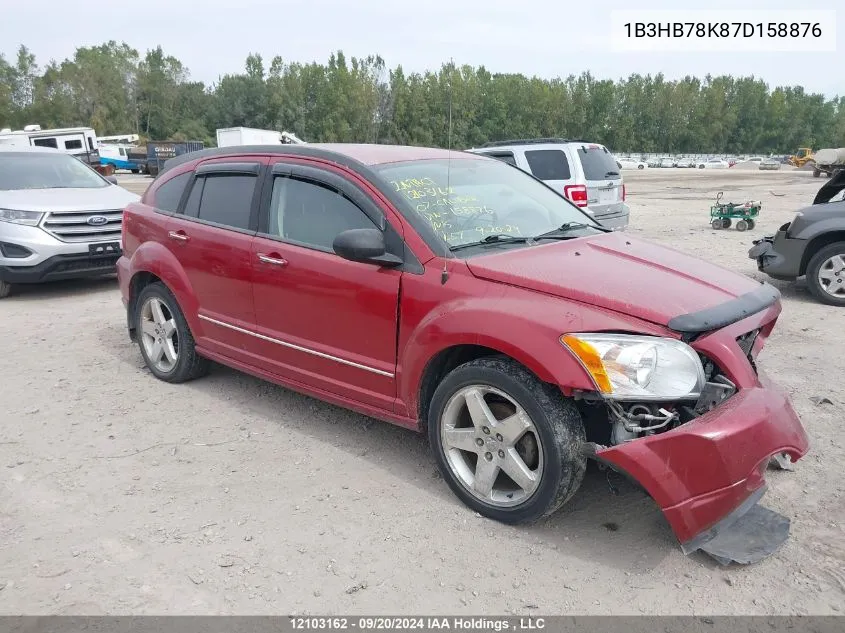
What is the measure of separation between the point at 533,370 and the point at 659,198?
2566 centimetres

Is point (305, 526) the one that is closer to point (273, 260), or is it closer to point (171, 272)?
point (273, 260)

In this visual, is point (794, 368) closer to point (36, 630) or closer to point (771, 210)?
point (36, 630)

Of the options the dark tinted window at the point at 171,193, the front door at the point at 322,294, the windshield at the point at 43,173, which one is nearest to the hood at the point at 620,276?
the front door at the point at 322,294

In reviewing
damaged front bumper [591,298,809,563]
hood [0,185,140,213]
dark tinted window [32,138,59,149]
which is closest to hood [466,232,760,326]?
damaged front bumper [591,298,809,563]

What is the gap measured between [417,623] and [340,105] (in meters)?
73.1

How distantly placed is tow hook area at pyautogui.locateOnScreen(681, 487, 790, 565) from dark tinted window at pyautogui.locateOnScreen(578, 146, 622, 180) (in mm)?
8277

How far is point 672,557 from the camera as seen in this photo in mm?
3049

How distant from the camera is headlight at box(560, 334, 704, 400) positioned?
2.85 m

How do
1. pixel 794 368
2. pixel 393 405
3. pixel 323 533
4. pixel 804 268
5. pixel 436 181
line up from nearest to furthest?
pixel 323 533
pixel 393 405
pixel 436 181
pixel 794 368
pixel 804 268

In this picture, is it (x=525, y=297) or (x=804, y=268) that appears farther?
(x=804, y=268)

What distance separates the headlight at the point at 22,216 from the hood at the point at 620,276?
22.0 feet

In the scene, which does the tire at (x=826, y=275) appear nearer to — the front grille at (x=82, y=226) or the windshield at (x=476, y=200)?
the windshield at (x=476, y=200)

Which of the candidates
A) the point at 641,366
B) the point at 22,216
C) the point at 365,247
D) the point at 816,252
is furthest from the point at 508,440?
the point at 22,216

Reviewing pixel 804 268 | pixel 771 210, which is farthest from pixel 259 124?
pixel 804 268
